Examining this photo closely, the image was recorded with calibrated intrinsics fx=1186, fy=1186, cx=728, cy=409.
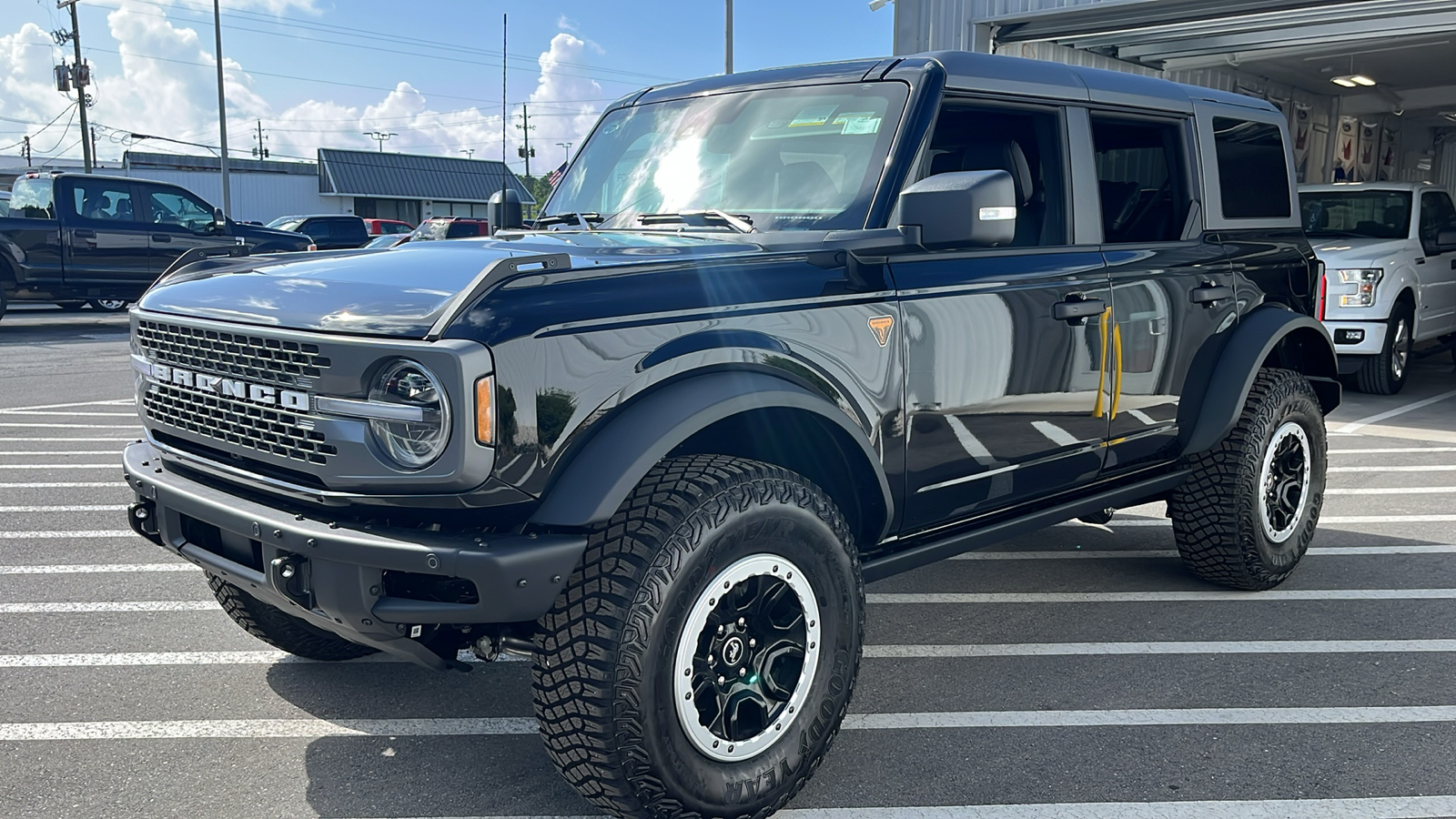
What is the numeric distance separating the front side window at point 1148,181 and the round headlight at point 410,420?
9.38ft

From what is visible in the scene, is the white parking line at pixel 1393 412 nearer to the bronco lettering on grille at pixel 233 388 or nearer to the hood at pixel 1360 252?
the hood at pixel 1360 252

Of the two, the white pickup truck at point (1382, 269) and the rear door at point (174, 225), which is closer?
the white pickup truck at point (1382, 269)

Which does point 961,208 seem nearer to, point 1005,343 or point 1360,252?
point 1005,343

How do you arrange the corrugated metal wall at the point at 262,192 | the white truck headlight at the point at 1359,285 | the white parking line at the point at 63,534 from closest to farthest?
the white parking line at the point at 63,534 < the white truck headlight at the point at 1359,285 < the corrugated metal wall at the point at 262,192

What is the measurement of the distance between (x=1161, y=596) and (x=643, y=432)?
10.0 feet

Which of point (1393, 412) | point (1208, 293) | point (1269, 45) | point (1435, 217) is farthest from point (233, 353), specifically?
point (1269, 45)

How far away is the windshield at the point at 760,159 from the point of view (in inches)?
139

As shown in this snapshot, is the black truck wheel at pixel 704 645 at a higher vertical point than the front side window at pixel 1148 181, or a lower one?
lower

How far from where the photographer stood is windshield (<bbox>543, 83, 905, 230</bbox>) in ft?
11.6

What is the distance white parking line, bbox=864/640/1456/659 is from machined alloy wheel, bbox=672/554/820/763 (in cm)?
124

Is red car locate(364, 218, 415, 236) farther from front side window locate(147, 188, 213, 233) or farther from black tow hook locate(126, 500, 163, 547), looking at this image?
black tow hook locate(126, 500, 163, 547)

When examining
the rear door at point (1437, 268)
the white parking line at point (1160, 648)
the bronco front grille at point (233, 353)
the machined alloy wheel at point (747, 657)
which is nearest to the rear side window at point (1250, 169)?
the white parking line at point (1160, 648)

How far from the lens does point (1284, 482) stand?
16.1ft

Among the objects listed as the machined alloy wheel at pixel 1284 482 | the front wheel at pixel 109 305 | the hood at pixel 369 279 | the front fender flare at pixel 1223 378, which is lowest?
the front wheel at pixel 109 305
